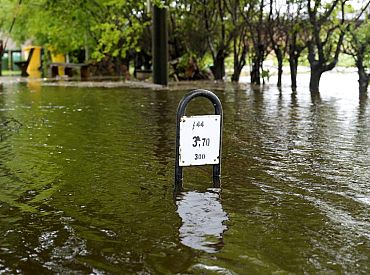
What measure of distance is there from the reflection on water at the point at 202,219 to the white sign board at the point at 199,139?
0.96 ft

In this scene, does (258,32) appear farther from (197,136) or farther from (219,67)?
(197,136)

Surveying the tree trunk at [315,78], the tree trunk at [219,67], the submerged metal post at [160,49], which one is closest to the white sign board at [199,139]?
the tree trunk at [315,78]

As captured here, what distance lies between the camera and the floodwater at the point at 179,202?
151 inches

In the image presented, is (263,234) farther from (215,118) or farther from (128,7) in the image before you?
(128,7)

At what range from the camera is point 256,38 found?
68.7 feet

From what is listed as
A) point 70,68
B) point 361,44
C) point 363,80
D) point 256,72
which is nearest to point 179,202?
point 361,44

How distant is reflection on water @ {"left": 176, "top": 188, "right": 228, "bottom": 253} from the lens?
13.5ft

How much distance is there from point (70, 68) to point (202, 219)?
29384 mm

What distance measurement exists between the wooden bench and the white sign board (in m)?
25.6

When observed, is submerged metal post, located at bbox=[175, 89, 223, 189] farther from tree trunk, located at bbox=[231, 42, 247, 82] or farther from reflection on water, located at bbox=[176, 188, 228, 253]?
tree trunk, located at bbox=[231, 42, 247, 82]

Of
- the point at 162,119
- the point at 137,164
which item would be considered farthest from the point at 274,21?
the point at 137,164

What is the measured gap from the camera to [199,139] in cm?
526

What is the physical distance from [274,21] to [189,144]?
50.3 ft

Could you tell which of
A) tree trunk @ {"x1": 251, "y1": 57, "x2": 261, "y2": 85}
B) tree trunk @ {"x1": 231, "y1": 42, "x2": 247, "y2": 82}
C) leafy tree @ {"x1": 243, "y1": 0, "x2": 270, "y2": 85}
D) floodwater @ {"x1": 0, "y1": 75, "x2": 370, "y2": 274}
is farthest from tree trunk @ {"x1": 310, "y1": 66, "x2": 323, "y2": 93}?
floodwater @ {"x1": 0, "y1": 75, "x2": 370, "y2": 274}
